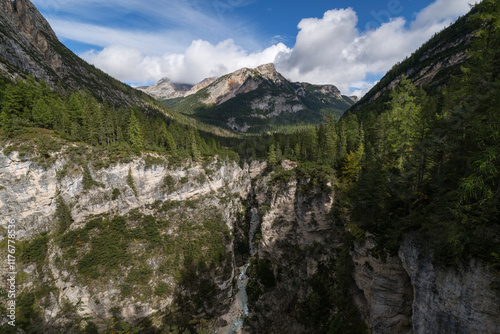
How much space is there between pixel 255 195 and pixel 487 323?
264 ft

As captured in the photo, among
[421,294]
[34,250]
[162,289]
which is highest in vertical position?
[421,294]

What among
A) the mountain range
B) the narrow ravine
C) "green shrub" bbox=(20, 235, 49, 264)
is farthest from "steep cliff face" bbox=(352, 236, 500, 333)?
"green shrub" bbox=(20, 235, 49, 264)

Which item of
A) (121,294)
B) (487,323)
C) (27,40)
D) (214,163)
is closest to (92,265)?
(121,294)

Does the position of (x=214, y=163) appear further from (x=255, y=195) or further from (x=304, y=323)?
(x=304, y=323)

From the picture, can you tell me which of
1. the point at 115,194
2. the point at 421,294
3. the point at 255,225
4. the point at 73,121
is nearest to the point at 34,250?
the point at 115,194

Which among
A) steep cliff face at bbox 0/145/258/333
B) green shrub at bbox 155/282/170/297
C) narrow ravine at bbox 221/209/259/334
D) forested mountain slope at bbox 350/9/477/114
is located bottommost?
narrow ravine at bbox 221/209/259/334

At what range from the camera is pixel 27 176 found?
4353 centimetres

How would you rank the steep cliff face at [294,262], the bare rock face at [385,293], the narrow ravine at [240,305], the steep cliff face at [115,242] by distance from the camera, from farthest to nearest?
1. the narrow ravine at [240,305]
2. the steep cliff face at [115,242]
3. the steep cliff face at [294,262]
4. the bare rock face at [385,293]

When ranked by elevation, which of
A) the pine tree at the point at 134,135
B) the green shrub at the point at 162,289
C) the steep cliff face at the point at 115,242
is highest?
the pine tree at the point at 134,135

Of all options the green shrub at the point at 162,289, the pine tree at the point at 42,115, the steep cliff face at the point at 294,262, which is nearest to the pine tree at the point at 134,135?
the pine tree at the point at 42,115

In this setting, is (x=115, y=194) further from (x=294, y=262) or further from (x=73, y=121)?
(x=294, y=262)

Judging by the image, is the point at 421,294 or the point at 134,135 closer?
the point at 421,294

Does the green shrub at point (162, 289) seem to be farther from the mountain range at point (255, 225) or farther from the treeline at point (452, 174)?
the treeline at point (452, 174)

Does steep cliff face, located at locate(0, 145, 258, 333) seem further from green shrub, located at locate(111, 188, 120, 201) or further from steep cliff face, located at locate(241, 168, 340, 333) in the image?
steep cliff face, located at locate(241, 168, 340, 333)
